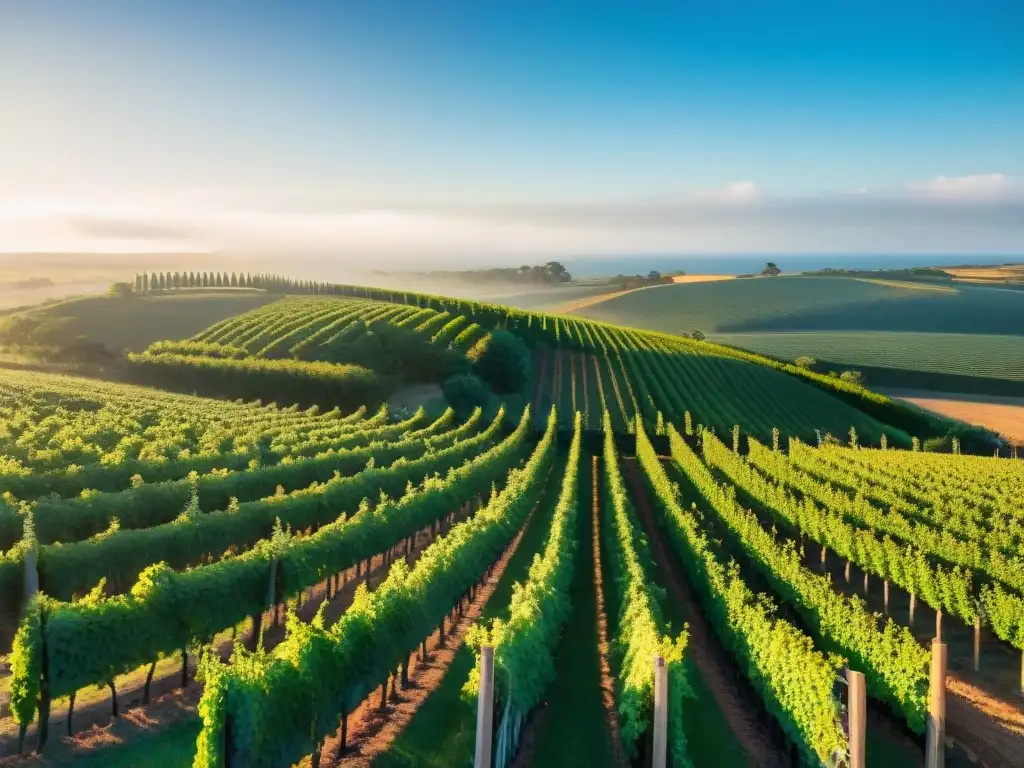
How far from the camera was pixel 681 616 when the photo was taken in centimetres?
2242

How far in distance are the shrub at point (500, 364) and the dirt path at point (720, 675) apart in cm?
4154

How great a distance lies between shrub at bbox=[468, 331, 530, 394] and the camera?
7100 centimetres

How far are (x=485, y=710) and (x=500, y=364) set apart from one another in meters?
60.4

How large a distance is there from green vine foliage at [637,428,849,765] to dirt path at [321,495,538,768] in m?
6.50

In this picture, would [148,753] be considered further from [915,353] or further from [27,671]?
[915,353]

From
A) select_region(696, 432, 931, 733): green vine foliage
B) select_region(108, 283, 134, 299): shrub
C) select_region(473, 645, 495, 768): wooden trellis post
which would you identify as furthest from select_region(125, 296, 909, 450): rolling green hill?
select_region(473, 645, 495, 768): wooden trellis post

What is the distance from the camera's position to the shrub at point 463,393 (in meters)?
63.1

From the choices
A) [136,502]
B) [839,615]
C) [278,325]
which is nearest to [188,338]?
[278,325]

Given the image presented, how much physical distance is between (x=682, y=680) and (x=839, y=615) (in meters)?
6.82

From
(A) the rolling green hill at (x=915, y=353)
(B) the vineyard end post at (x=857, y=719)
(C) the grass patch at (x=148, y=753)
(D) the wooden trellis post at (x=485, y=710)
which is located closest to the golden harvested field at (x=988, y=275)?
(A) the rolling green hill at (x=915, y=353)

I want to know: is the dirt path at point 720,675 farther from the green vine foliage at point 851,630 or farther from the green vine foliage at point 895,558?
the green vine foliage at point 895,558

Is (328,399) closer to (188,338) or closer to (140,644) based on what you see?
(188,338)

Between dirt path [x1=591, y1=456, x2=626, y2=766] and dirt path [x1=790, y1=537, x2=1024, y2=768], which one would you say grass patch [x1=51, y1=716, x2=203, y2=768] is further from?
dirt path [x1=790, y1=537, x2=1024, y2=768]

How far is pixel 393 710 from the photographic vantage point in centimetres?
1552
